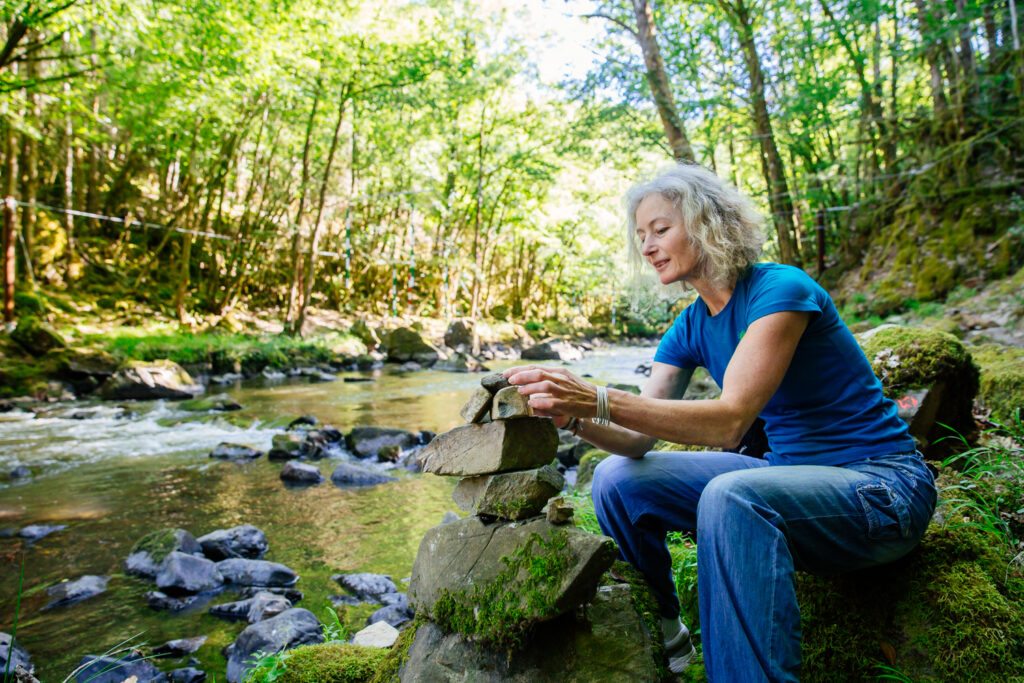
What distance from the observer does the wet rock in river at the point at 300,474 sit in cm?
757

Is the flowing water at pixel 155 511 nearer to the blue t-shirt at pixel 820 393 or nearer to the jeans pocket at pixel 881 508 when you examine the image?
the blue t-shirt at pixel 820 393

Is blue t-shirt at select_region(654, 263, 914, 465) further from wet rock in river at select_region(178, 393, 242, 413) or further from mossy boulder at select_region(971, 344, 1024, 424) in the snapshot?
wet rock in river at select_region(178, 393, 242, 413)

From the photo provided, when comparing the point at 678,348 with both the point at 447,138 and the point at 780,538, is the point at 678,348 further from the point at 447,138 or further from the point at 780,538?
the point at 447,138

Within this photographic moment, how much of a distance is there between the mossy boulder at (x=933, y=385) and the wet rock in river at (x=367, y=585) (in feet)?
12.0

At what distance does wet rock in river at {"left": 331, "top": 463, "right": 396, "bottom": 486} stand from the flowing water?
24 cm

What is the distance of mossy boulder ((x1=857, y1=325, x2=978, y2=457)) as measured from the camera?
11.5ft

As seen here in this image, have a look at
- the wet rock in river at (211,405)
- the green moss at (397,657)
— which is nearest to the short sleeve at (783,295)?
the green moss at (397,657)

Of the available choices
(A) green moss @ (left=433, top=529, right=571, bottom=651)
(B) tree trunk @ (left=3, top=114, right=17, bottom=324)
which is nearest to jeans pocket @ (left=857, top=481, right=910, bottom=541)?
(A) green moss @ (left=433, top=529, right=571, bottom=651)

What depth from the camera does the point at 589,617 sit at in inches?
81.6

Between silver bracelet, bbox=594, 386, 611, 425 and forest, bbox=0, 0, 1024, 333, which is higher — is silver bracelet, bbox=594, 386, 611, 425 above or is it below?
below

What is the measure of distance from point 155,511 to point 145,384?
800 centimetres

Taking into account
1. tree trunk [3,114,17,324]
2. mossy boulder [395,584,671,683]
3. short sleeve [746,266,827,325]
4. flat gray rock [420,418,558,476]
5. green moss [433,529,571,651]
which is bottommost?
mossy boulder [395,584,671,683]

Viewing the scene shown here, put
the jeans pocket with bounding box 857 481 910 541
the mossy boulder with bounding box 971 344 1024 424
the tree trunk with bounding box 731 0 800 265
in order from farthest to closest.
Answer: the tree trunk with bounding box 731 0 800 265, the mossy boulder with bounding box 971 344 1024 424, the jeans pocket with bounding box 857 481 910 541

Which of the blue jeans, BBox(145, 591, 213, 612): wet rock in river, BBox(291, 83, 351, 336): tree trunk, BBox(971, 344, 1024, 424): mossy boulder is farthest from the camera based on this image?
BBox(291, 83, 351, 336): tree trunk
